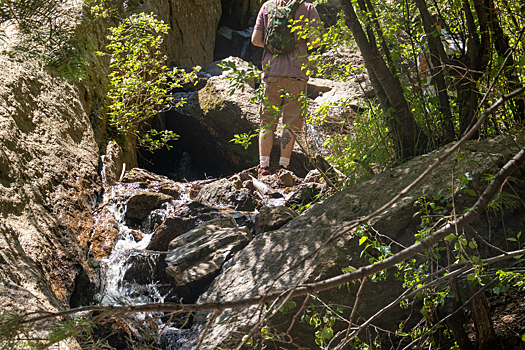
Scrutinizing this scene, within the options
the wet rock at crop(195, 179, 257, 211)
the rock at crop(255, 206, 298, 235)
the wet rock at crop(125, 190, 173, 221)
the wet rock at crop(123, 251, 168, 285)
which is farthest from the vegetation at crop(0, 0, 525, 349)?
the wet rock at crop(125, 190, 173, 221)

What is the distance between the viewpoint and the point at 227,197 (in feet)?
14.9

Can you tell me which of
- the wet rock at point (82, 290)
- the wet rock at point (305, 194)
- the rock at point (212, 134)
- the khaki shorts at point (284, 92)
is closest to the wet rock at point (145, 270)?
the wet rock at point (82, 290)

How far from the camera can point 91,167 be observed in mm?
4270

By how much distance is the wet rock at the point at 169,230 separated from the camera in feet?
12.6

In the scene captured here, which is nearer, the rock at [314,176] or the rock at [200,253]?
the rock at [200,253]

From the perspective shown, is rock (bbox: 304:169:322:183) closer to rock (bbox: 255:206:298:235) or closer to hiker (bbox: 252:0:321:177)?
hiker (bbox: 252:0:321:177)

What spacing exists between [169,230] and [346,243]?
2.18m

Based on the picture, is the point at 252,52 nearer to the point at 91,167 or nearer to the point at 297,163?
the point at 297,163

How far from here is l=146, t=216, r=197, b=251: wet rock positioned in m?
3.84

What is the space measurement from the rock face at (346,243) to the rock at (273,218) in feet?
1.57

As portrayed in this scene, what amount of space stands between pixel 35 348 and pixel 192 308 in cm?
43

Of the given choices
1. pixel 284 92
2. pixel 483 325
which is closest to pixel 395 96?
pixel 483 325

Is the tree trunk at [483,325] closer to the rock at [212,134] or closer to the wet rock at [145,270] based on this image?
the wet rock at [145,270]

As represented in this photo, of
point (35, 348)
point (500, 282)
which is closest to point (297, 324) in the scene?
point (500, 282)
